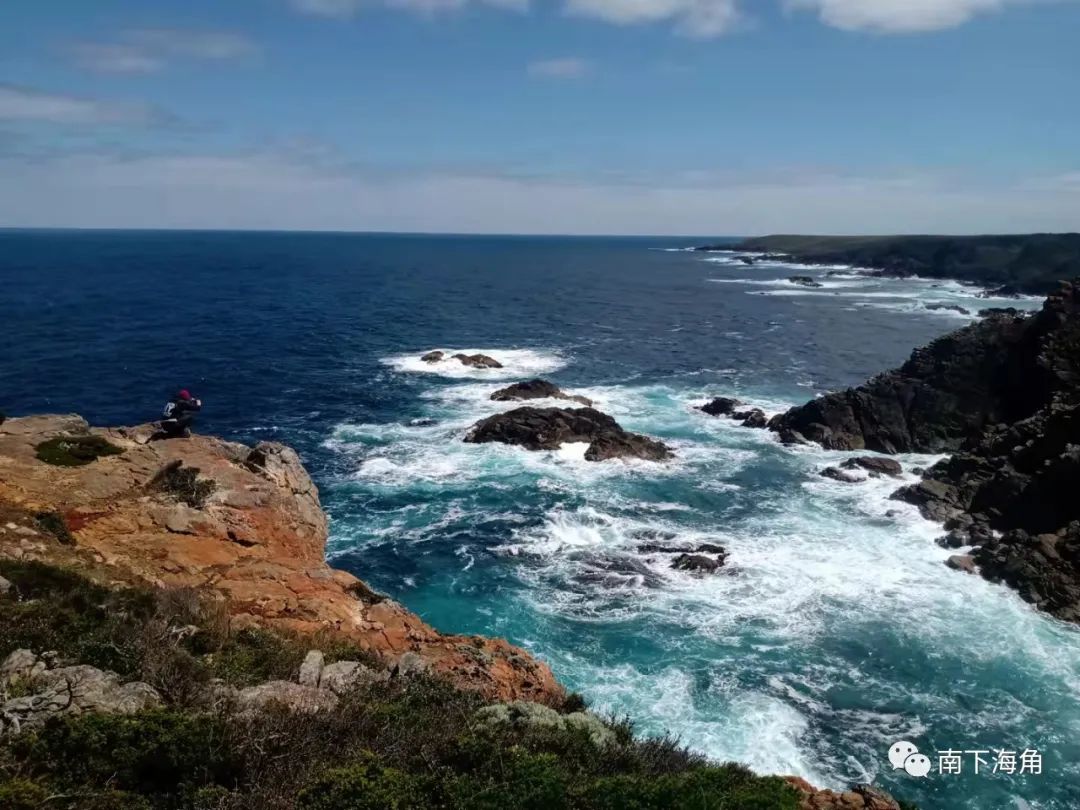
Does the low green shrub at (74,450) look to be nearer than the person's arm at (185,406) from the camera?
Yes

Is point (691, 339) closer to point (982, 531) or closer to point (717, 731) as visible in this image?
point (982, 531)

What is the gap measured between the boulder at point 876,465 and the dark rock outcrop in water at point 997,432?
1884 millimetres

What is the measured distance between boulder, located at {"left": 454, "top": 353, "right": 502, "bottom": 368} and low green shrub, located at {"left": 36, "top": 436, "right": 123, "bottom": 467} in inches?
1774

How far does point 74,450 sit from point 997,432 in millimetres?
45531

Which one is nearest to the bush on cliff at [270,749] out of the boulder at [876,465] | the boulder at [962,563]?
the boulder at [962,563]

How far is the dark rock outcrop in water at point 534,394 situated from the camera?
53.2 metres

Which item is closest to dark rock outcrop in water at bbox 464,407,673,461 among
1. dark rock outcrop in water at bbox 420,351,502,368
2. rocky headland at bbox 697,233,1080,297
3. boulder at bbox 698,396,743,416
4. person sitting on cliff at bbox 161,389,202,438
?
boulder at bbox 698,396,743,416

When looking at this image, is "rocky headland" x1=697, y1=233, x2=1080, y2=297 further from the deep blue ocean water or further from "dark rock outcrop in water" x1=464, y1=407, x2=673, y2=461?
"dark rock outcrop in water" x1=464, y1=407, x2=673, y2=461

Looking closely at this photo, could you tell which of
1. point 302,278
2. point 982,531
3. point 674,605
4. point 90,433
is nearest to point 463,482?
point 674,605

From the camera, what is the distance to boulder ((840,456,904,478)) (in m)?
40.9

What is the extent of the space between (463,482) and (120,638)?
89.0ft

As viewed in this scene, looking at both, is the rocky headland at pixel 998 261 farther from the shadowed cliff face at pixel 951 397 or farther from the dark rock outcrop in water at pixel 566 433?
the dark rock outcrop in water at pixel 566 433

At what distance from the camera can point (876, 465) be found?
4122cm

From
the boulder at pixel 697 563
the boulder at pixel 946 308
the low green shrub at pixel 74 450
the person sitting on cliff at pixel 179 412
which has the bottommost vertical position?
the boulder at pixel 697 563
